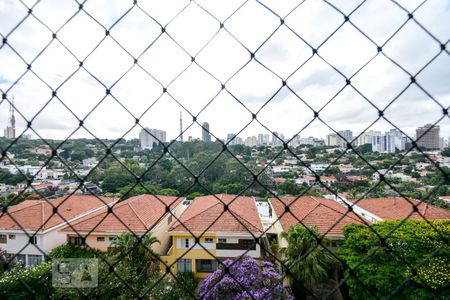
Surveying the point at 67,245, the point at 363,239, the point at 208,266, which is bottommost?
the point at 208,266

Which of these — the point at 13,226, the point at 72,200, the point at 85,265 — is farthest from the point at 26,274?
the point at 72,200

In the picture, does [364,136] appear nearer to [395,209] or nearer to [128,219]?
[128,219]

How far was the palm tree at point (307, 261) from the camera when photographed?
15.9 ft

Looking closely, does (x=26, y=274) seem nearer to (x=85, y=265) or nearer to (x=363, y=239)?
(x=85, y=265)

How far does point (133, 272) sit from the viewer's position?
4367 millimetres

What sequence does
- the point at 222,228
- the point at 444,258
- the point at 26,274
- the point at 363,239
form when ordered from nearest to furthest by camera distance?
the point at 26,274, the point at 444,258, the point at 363,239, the point at 222,228

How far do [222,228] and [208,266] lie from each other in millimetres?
919

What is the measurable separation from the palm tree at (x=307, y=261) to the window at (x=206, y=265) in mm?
1623

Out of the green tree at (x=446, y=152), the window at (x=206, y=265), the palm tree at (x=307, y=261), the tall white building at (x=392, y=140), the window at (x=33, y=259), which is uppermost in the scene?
the tall white building at (x=392, y=140)

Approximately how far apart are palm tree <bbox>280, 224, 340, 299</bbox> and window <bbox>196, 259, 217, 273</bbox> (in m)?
1.62

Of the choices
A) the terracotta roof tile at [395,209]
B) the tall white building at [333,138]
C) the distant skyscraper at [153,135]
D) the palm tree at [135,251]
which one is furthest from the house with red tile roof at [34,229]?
the terracotta roof tile at [395,209]

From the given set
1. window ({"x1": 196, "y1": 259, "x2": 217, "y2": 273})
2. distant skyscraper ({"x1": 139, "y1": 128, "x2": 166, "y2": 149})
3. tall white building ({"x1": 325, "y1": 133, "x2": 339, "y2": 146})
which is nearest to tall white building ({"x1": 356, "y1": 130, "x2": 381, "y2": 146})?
tall white building ({"x1": 325, "y1": 133, "x2": 339, "y2": 146})

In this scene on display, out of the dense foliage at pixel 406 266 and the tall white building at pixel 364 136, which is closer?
the tall white building at pixel 364 136

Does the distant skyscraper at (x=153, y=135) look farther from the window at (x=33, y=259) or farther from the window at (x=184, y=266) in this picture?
the window at (x=33, y=259)
